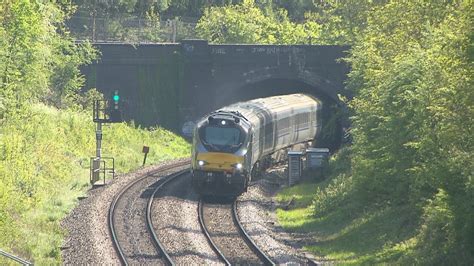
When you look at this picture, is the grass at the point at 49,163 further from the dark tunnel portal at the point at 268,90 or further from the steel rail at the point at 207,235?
the dark tunnel portal at the point at 268,90

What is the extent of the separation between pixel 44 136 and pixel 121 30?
81.7ft

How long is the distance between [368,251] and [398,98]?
15.5ft

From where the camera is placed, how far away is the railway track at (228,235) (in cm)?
2377

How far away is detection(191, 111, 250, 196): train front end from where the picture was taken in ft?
109

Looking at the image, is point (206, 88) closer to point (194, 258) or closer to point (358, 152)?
point (358, 152)

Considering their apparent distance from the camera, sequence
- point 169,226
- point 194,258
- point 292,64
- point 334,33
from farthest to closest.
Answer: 1. point 334,33
2. point 292,64
3. point 169,226
4. point 194,258

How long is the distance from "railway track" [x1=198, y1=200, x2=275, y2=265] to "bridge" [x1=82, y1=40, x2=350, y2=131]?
23224 millimetres

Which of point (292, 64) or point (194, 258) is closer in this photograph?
point (194, 258)

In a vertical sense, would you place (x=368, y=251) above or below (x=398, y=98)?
below

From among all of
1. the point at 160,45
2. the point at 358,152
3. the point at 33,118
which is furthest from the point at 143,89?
the point at 358,152

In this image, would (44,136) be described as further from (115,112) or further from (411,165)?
(411,165)

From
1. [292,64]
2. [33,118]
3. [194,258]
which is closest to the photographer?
[194,258]

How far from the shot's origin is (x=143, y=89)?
2235 inches

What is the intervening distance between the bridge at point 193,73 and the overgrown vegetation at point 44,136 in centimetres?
197
